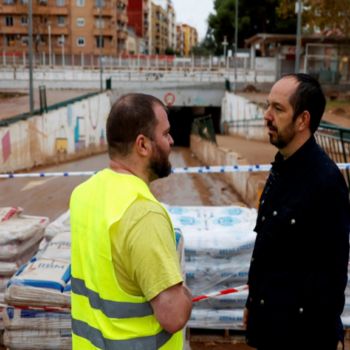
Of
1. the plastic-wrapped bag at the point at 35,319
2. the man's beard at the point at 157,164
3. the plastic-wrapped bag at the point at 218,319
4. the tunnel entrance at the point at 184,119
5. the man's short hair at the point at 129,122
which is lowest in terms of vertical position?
the tunnel entrance at the point at 184,119

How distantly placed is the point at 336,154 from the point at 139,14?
309ft

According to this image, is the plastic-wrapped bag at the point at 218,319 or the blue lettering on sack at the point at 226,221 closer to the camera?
the plastic-wrapped bag at the point at 218,319

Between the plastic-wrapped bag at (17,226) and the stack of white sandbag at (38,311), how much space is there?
2.89 feet

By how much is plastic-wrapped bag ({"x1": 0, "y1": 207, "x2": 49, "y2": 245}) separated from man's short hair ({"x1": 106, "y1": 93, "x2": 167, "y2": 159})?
283cm

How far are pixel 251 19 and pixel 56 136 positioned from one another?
43344 millimetres

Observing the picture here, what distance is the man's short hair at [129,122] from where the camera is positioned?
1.93 m

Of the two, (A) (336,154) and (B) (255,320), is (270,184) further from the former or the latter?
(A) (336,154)

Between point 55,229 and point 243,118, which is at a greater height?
point 55,229

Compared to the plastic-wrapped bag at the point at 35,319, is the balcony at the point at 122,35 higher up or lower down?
higher up

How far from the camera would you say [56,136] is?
2067 cm

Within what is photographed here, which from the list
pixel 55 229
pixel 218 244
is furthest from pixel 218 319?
pixel 55 229

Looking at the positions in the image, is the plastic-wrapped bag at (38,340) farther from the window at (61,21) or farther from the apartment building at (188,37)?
the apartment building at (188,37)

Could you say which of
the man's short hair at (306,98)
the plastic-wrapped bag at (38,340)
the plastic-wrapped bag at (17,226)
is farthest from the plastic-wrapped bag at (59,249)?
the man's short hair at (306,98)

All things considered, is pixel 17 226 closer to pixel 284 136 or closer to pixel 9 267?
pixel 9 267
